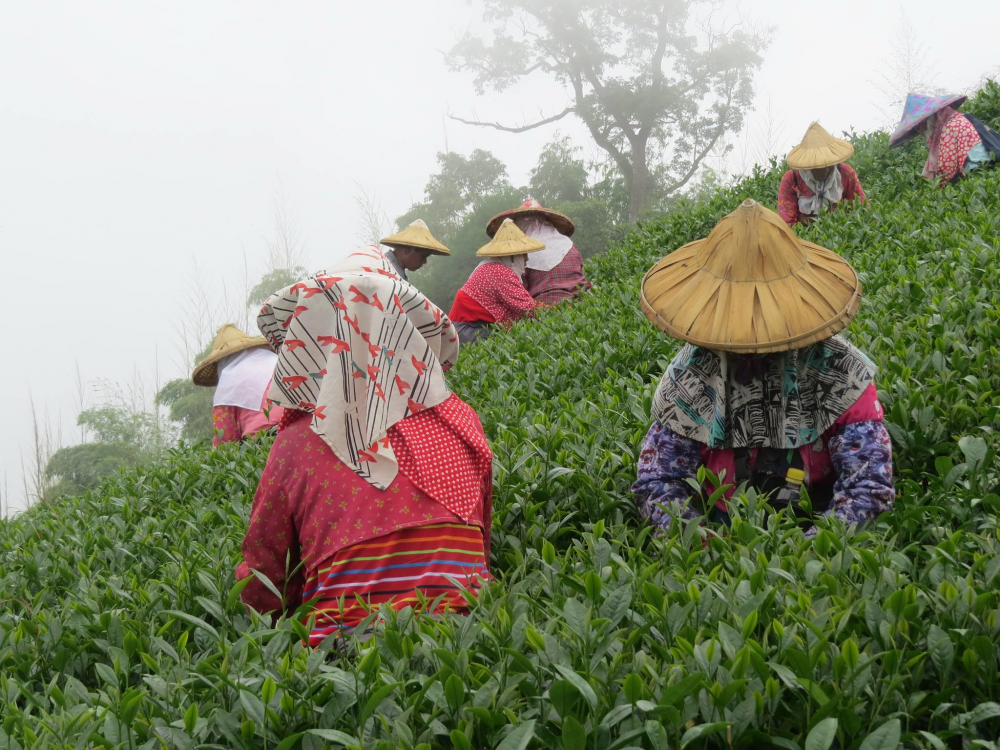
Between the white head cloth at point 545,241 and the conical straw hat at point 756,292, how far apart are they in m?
5.20

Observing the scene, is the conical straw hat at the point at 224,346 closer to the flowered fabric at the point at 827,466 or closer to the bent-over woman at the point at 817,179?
the bent-over woman at the point at 817,179

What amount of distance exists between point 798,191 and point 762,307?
4.67m

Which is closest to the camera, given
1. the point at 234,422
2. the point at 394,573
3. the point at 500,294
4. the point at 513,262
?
the point at 394,573

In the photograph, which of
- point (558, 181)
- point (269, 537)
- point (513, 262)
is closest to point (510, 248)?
point (513, 262)

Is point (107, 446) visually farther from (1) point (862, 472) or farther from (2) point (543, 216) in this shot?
(1) point (862, 472)

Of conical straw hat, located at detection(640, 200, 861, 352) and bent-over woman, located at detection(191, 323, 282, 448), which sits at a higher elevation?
conical straw hat, located at detection(640, 200, 861, 352)

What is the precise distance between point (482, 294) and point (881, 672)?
5896mm

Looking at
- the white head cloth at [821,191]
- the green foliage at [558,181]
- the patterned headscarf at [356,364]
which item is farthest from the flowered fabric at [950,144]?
the green foliage at [558,181]

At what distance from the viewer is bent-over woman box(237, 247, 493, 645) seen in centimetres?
221

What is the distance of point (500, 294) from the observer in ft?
23.5

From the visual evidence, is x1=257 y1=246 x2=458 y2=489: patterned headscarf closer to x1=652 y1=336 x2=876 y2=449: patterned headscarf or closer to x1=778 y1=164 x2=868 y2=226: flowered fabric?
x1=652 y1=336 x2=876 y2=449: patterned headscarf

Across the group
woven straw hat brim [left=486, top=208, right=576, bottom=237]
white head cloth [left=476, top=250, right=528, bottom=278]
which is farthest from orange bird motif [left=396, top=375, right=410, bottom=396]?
woven straw hat brim [left=486, top=208, right=576, bottom=237]

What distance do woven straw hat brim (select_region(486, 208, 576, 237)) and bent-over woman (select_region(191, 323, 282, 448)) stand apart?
2581mm

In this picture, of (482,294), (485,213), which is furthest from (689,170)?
(482,294)
